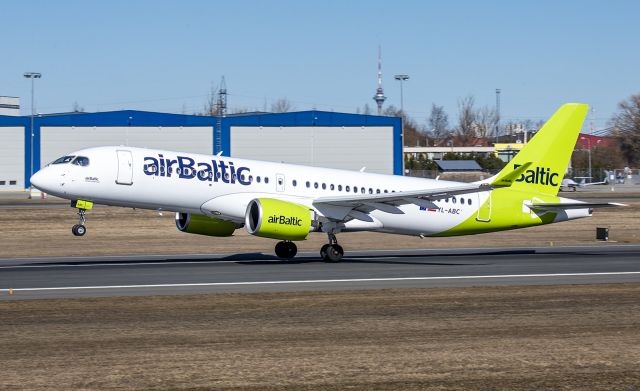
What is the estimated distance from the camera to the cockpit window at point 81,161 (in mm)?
31519

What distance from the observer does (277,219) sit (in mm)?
31578

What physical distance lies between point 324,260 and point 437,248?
9.79 m

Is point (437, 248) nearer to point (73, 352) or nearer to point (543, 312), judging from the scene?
point (543, 312)

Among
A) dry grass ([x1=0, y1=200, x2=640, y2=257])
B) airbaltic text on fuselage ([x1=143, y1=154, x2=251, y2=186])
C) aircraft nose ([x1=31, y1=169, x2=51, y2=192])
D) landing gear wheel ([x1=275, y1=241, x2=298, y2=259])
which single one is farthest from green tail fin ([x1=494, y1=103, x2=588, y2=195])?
aircraft nose ([x1=31, y1=169, x2=51, y2=192])

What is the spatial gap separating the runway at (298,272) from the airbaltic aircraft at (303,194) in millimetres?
1454

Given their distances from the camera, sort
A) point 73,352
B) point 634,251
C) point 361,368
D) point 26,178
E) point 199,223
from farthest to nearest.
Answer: point 26,178
point 634,251
point 199,223
point 73,352
point 361,368

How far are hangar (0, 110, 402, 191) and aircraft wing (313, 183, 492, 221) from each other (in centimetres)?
6522

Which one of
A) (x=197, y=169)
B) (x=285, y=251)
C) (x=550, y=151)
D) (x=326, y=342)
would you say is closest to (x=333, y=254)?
(x=285, y=251)

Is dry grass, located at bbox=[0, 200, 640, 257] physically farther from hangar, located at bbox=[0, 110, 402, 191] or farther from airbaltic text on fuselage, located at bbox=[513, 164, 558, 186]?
hangar, located at bbox=[0, 110, 402, 191]

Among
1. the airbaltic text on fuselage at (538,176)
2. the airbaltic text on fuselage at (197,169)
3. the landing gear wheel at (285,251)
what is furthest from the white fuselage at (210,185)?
the airbaltic text on fuselage at (538,176)

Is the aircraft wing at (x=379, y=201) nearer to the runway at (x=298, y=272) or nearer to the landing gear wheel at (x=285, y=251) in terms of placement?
the runway at (x=298, y=272)

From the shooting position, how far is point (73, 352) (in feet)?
52.0

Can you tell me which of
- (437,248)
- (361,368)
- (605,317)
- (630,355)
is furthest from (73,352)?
(437,248)

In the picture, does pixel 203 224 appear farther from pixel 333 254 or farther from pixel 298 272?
pixel 298 272
